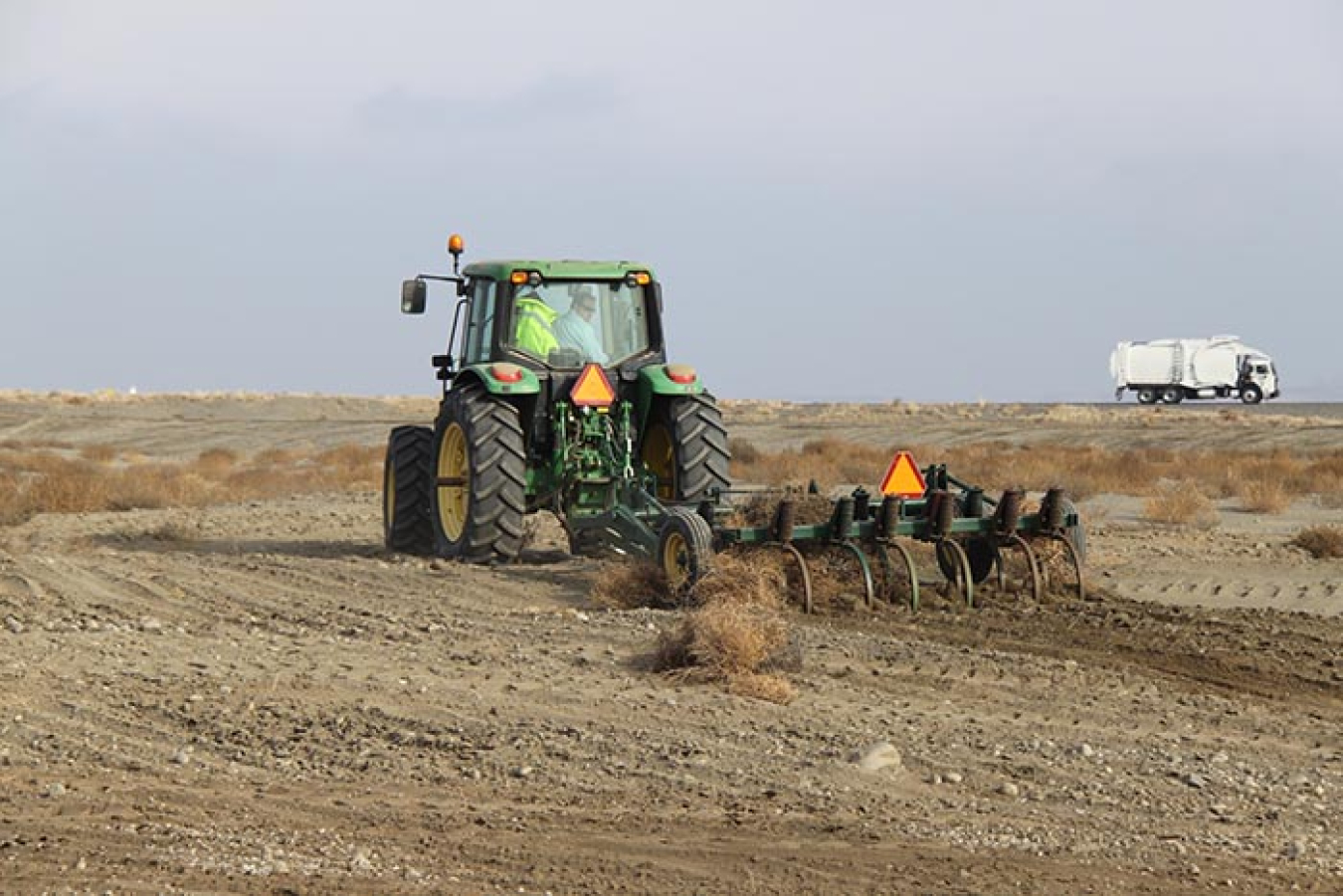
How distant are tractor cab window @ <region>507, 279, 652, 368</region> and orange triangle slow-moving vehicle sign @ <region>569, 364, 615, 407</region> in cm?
57

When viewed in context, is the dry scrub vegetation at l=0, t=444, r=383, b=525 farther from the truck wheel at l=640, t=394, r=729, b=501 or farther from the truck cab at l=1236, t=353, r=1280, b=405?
the truck cab at l=1236, t=353, r=1280, b=405

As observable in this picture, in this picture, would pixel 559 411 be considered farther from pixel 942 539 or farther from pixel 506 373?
pixel 942 539

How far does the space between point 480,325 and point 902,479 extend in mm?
4150

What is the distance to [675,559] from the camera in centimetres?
1270

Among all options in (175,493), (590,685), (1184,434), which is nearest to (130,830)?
(590,685)

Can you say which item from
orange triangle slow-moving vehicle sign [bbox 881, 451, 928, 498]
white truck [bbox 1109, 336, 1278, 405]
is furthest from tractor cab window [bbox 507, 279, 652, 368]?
white truck [bbox 1109, 336, 1278, 405]

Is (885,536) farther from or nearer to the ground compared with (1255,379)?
nearer to the ground

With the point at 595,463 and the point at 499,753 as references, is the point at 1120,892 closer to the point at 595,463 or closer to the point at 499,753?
the point at 499,753

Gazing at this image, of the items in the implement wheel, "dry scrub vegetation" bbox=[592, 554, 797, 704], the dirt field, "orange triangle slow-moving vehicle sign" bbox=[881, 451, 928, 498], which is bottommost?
the dirt field

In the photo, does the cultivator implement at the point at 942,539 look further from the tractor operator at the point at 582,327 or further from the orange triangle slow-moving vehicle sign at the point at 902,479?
the tractor operator at the point at 582,327

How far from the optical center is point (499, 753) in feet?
25.8

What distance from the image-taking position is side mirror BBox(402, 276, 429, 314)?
15359 mm

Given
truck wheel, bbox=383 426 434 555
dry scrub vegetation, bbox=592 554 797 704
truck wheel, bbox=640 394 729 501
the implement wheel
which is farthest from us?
truck wheel, bbox=383 426 434 555

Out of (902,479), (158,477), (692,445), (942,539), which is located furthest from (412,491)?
(158,477)
